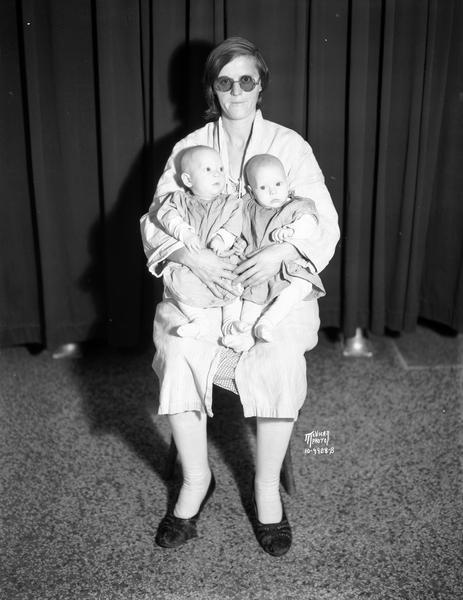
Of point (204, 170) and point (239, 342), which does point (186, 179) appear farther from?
point (239, 342)

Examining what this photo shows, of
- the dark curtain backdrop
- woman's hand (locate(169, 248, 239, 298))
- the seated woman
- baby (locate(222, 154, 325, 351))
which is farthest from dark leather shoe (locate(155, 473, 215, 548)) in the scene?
the dark curtain backdrop

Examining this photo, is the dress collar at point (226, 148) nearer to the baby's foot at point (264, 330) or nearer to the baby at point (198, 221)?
the baby at point (198, 221)

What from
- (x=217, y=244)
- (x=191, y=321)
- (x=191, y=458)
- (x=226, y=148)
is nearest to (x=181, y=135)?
(x=226, y=148)

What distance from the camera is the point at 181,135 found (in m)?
2.62

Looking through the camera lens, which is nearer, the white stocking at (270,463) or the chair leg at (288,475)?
the white stocking at (270,463)

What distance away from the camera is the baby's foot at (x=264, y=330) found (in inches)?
69.4

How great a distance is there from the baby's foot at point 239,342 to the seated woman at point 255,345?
2 centimetres

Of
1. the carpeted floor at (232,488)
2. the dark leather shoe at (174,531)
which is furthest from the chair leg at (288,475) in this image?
the dark leather shoe at (174,531)

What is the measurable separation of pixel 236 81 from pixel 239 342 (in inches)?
30.1

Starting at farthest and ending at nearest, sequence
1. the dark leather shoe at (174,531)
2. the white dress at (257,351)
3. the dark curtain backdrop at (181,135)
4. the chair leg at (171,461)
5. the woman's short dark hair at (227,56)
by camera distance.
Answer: the dark curtain backdrop at (181,135) → the chair leg at (171,461) → the woman's short dark hair at (227,56) → the dark leather shoe at (174,531) → the white dress at (257,351)

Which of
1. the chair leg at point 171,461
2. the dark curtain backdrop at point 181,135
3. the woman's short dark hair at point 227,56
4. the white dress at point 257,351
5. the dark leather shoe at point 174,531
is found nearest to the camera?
the white dress at point 257,351

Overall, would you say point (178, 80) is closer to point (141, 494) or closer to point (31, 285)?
point (31, 285)

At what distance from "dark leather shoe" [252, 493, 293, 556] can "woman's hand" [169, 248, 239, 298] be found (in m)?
0.63

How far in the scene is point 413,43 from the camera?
253 centimetres
